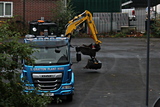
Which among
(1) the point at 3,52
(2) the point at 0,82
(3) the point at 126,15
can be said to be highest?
(3) the point at 126,15

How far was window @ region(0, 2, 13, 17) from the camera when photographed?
37.4 meters

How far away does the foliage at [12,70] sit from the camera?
5.85m

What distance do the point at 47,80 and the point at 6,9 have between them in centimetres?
2555

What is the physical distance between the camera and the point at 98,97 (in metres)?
15.5

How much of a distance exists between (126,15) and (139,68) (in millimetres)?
17169

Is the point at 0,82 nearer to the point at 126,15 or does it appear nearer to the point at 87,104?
the point at 87,104

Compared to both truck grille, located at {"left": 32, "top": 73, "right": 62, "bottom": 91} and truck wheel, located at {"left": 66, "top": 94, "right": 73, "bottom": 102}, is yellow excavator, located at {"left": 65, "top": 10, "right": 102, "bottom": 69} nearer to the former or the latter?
truck wheel, located at {"left": 66, "top": 94, "right": 73, "bottom": 102}

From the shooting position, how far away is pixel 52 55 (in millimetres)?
14219

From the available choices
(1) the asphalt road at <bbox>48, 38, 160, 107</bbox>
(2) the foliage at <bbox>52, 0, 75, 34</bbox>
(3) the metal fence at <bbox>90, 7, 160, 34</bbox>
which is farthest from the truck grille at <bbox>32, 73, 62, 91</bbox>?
(3) the metal fence at <bbox>90, 7, 160, 34</bbox>

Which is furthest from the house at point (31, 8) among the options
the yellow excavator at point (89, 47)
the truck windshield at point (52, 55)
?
the truck windshield at point (52, 55)

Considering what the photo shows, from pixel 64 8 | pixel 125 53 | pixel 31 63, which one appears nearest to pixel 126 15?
pixel 64 8

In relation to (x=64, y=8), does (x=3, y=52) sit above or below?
below

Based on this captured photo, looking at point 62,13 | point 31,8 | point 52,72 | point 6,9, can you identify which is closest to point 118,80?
point 52,72

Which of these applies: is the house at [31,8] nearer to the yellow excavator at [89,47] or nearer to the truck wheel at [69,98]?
the yellow excavator at [89,47]
